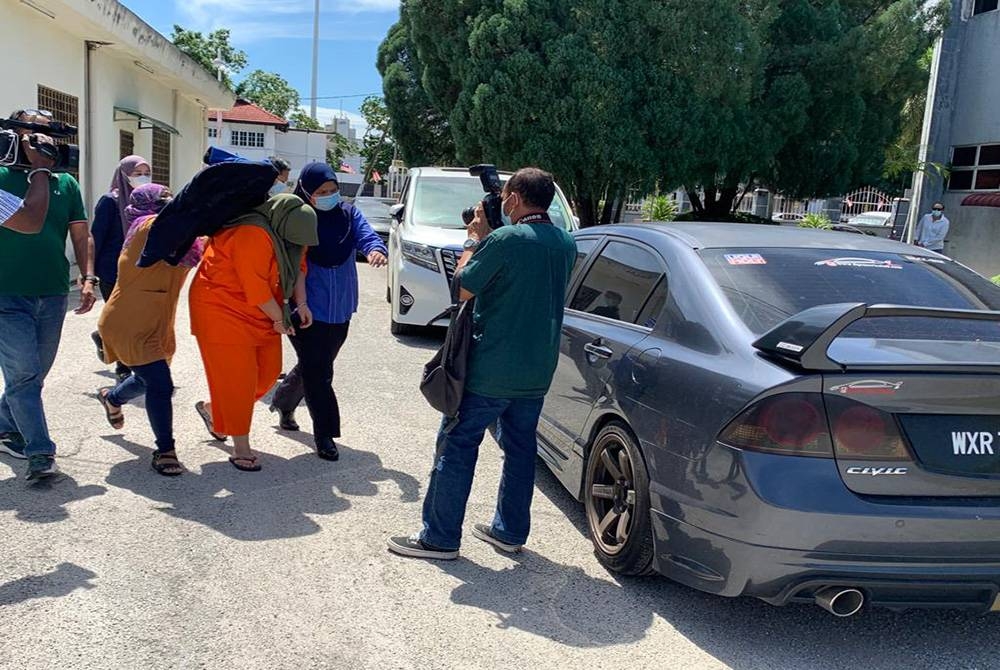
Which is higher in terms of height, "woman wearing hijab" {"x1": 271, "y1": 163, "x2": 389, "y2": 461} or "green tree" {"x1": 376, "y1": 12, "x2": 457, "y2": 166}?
"green tree" {"x1": 376, "y1": 12, "x2": 457, "y2": 166}

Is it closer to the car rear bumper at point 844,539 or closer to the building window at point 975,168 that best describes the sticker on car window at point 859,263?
the car rear bumper at point 844,539

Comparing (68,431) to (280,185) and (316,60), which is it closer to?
(280,185)

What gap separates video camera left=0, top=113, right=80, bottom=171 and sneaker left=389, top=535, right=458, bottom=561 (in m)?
2.62

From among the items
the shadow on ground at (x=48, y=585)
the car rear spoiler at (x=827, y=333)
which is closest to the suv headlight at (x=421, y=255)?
the shadow on ground at (x=48, y=585)

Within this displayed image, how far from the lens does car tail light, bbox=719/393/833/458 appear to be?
2920 millimetres

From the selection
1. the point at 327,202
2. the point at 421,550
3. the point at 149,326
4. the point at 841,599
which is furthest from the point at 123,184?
the point at 841,599

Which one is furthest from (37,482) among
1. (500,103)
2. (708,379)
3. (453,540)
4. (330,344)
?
(500,103)

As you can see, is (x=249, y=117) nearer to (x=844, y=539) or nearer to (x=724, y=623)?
(x=724, y=623)

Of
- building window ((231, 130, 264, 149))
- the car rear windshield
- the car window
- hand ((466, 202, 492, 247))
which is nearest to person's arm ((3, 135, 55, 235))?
hand ((466, 202, 492, 247))

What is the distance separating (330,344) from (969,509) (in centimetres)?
352

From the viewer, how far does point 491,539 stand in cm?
409

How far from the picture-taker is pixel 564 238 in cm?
370

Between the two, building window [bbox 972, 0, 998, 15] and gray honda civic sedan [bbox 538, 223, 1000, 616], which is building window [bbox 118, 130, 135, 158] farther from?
building window [bbox 972, 0, 998, 15]

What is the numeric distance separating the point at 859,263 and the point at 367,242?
2.84m
